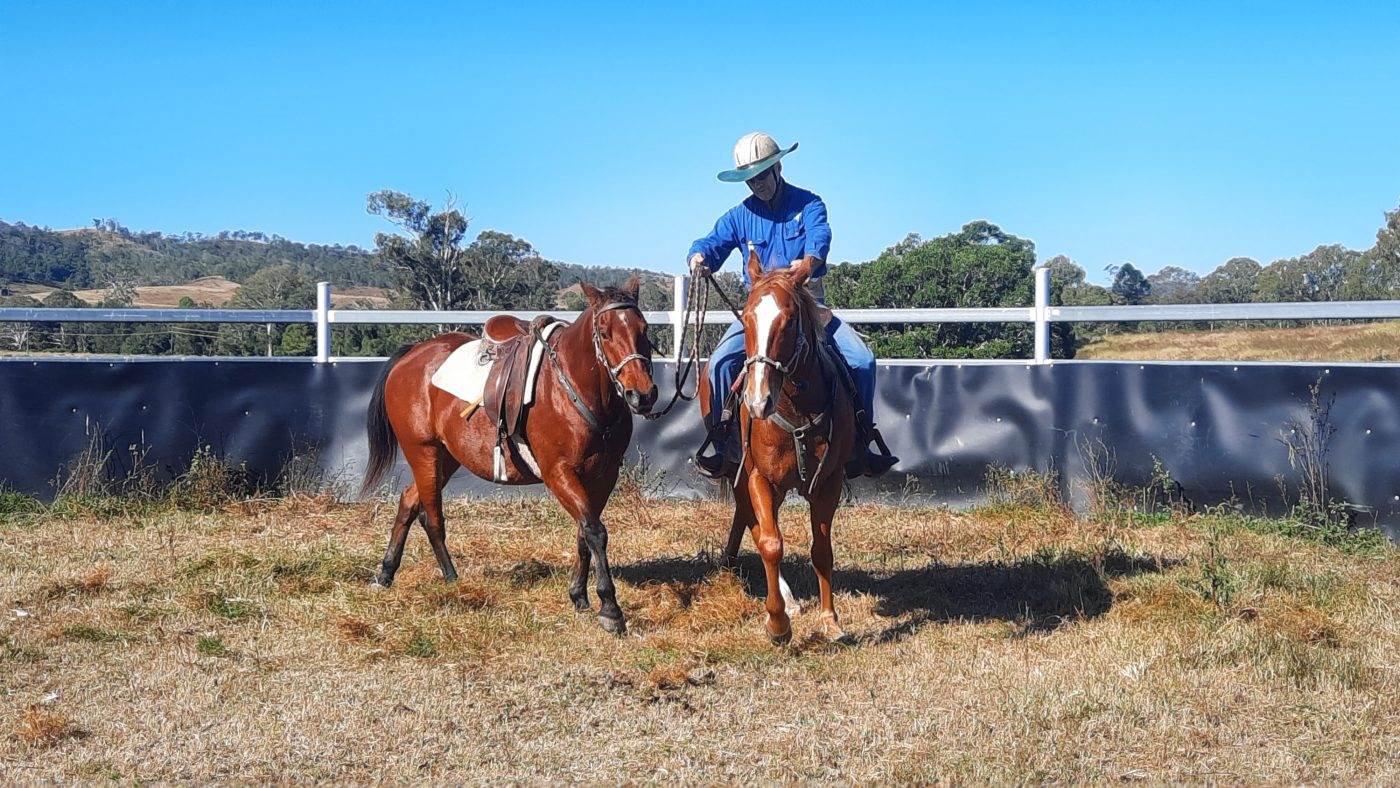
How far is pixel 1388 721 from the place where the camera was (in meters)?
5.34

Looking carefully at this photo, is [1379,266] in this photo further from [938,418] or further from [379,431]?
[379,431]

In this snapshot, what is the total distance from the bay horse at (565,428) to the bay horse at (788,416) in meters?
0.74

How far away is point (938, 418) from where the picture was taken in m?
11.2

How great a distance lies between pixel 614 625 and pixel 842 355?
2187 mm

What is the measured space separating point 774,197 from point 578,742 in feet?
13.0

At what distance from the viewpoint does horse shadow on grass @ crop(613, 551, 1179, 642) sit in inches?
296

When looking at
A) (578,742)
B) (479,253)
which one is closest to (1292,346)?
(578,742)

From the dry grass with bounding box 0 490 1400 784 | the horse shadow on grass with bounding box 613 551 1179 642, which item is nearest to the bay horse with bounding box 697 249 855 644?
the dry grass with bounding box 0 490 1400 784

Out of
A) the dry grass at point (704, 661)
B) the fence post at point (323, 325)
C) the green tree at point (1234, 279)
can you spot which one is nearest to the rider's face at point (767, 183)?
the dry grass at point (704, 661)

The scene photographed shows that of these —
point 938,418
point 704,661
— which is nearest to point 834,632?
point 704,661

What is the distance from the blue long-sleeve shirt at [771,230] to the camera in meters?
7.73

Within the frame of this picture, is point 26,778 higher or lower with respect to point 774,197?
lower

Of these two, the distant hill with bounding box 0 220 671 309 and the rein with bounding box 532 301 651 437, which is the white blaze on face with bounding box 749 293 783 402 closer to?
the rein with bounding box 532 301 651 437

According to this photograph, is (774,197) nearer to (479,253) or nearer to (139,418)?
(139,418)
